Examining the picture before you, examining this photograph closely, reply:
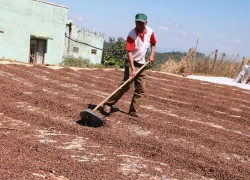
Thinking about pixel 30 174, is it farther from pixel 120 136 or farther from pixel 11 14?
pixel 11 14

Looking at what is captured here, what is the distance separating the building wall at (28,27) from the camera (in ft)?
53.7

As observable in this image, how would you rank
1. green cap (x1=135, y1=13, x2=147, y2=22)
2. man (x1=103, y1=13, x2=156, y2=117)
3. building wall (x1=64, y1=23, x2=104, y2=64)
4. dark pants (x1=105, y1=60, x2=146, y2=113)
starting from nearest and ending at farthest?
green cap (x1=135, y1=13, x2=147, y2=22) → man (x1=103, y1=13, x2=156, y2=117) → dark pants (x1=105, y1=60, x2=146, y2=113) → building wall (x1=64, y1=23, x2=104, y2=64)

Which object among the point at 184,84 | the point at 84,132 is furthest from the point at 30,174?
the point at 184,84

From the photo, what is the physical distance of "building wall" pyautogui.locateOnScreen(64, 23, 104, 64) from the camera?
1955 cm

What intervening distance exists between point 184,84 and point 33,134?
886 cm

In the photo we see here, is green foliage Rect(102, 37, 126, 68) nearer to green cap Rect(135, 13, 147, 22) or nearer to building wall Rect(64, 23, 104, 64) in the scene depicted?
building wall Rect(64, 23, 104, 64)

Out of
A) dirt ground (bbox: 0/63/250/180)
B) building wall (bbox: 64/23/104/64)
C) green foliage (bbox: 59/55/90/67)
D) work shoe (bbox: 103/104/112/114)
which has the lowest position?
dirt ground (bbox: 0/63/250/180)

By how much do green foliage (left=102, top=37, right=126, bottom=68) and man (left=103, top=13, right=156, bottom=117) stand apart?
1661 cm

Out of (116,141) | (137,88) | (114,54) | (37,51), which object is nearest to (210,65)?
(114,54)

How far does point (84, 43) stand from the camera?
67.7ft

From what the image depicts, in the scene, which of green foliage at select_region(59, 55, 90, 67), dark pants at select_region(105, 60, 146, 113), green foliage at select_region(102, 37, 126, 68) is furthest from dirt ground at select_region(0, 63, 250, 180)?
green foliage at select_region(102, 37, 126, 68)

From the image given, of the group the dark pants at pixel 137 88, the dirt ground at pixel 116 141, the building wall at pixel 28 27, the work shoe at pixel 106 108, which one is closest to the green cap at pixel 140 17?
the dark pants at pixel 137 88

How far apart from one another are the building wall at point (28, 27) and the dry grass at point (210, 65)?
6230mm

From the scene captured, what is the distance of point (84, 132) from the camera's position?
15.4ft
